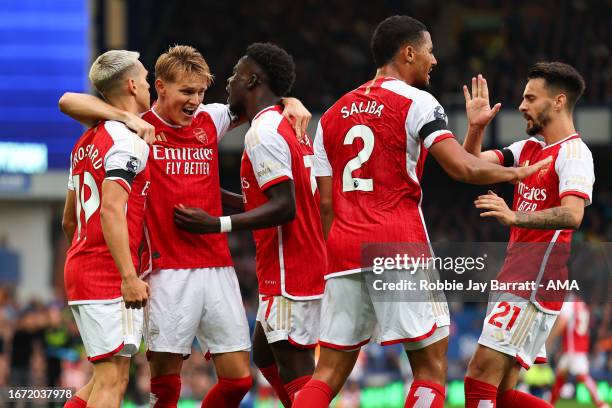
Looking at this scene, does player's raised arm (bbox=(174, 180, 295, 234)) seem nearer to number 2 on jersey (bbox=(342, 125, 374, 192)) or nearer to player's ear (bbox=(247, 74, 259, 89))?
number 2 on jersey (bbox=(342, 125, 374, 192))

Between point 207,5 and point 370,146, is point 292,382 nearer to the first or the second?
point 370,146

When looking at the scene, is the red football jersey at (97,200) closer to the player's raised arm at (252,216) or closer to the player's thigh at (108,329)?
the player's thigh at (108,329)

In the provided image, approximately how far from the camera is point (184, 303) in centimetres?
665

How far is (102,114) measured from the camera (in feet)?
20.9

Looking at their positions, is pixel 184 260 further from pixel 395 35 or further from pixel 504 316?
pixel 504 316

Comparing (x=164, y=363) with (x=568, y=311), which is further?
(x=568, y=311)

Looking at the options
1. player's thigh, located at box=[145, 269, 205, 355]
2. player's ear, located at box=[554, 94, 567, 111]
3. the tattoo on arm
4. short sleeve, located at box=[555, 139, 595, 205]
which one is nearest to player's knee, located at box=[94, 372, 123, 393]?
player's thigh, located at box=[145, 269, 205, 355]

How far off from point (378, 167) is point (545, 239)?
119 cm

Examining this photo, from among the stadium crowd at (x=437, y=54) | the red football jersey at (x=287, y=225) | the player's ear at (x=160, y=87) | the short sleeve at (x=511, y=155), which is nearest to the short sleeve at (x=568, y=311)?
the stadium crowd at (x=437, y=54)

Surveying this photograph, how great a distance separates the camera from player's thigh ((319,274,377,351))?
243 inches

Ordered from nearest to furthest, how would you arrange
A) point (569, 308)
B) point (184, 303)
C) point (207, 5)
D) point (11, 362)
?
1. point (184, 303)
2. point (569, 308)
3. point (11, 362)
4. point (207, 5)

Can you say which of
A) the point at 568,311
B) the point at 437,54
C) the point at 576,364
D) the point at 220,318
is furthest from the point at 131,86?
the point at 437,54

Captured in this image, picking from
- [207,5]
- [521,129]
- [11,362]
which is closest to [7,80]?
[11,362]

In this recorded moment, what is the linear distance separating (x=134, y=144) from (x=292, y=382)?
1628mm
